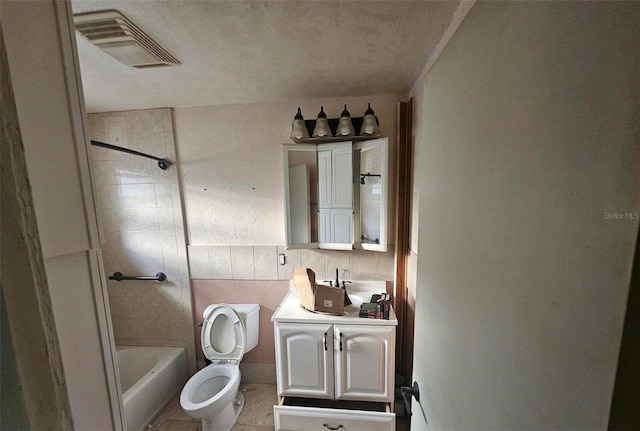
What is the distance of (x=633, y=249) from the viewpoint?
0.24 m

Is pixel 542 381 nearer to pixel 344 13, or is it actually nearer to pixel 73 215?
pixel 73 215

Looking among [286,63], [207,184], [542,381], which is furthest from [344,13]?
[207,184]

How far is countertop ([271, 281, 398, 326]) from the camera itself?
1.42m

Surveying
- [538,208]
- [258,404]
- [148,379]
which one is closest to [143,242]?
[148,379]

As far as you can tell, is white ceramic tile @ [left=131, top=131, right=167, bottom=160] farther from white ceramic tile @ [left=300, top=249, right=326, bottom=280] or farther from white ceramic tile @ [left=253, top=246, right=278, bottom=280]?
white ceramic tile @ [left=300, top=249, right=326, bottom=280]

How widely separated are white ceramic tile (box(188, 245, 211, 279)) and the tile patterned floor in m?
0.99

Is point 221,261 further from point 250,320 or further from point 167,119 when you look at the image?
point 167,119

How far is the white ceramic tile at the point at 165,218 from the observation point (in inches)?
74.0

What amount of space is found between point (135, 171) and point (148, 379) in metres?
1.57

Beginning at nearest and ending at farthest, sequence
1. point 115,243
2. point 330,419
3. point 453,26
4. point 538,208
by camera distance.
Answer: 1. point 538,208
2. point 453,26
3. point 330,419
4. point 115,243

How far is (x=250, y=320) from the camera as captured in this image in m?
1.75

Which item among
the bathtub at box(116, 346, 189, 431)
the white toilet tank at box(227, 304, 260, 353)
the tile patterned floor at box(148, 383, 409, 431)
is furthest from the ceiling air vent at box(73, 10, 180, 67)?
the tile patterned floor at box(148, 383, 409, 431)

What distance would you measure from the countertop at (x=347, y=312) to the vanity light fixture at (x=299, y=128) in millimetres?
1179

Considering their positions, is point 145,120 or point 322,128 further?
point 145,120
